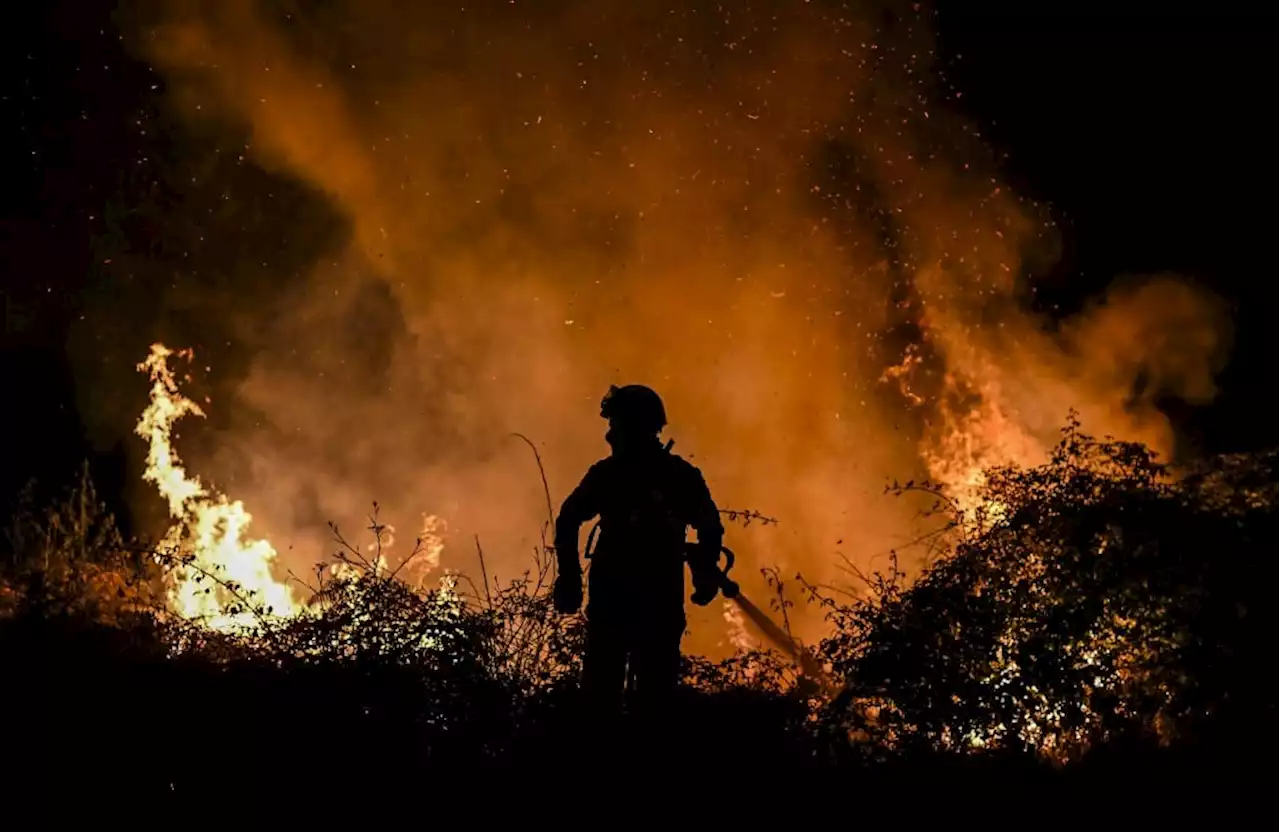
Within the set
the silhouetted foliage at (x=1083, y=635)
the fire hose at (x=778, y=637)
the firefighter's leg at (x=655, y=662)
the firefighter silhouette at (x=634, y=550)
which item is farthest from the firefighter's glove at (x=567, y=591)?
the silhouetted foliage at (x=1083, y=635)

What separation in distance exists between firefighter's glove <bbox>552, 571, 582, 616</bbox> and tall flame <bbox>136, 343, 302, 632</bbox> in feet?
21.9

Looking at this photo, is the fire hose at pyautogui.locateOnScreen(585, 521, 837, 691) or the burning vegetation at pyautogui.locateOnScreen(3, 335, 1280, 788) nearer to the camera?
the burning vegetation at pyautogui.locateOnScreen(3, 335, 1280, 788)

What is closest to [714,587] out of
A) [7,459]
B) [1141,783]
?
[1141,783]

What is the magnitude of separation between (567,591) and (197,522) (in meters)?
11.8

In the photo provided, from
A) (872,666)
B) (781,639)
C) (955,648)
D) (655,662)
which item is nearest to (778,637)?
(781,639)

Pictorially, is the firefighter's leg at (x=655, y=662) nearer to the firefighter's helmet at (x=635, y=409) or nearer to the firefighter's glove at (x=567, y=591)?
the firefighter's glove at (x=567, y=591)

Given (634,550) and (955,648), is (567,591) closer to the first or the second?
(634,550)

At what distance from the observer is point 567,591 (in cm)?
535

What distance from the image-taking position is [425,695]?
18.2 feet

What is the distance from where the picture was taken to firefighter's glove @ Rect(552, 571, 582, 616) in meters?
5.33

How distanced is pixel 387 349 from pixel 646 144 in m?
6.41

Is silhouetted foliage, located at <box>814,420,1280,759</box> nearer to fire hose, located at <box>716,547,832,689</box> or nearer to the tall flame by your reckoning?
Result: fire hose, located at <box>716,547,832,689</box>

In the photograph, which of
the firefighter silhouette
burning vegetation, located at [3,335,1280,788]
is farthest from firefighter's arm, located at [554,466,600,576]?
burning vegetation, located at [3,335,1280,788]

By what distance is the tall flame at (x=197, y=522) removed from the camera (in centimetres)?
1251
